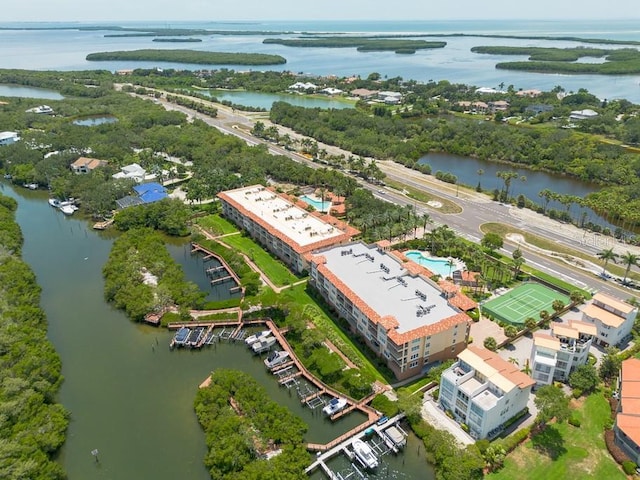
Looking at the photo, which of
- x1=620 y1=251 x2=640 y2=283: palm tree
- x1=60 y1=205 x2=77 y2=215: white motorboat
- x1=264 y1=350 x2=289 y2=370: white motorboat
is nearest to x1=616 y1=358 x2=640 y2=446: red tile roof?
x1=620 y1=251 x2=640 y2=283: palm tree

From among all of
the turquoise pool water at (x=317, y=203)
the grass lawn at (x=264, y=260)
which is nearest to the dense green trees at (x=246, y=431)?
the grass lawn at (x=264, y=260)

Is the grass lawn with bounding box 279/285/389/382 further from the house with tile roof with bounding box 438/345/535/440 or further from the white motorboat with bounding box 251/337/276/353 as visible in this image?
the house with tile roof with bounding box 438/345/535/440

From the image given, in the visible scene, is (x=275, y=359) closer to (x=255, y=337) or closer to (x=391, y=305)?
(x=255, y=337)

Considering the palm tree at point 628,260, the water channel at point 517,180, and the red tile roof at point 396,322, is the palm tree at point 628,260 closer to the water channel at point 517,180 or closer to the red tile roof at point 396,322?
the water channel at point 517,180

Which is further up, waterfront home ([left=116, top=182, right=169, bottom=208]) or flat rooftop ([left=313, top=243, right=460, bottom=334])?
flat rooftop ([left=313, top=243, right=460, bottom=334])

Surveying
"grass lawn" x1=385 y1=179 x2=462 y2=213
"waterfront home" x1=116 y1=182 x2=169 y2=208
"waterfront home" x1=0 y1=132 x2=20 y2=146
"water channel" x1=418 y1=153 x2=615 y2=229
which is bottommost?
"water channel" x1=418 y1=153 x2=615 y2=229

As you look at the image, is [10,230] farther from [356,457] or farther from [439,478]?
[439,478]

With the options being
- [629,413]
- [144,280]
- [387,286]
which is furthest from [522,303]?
[144,280]
